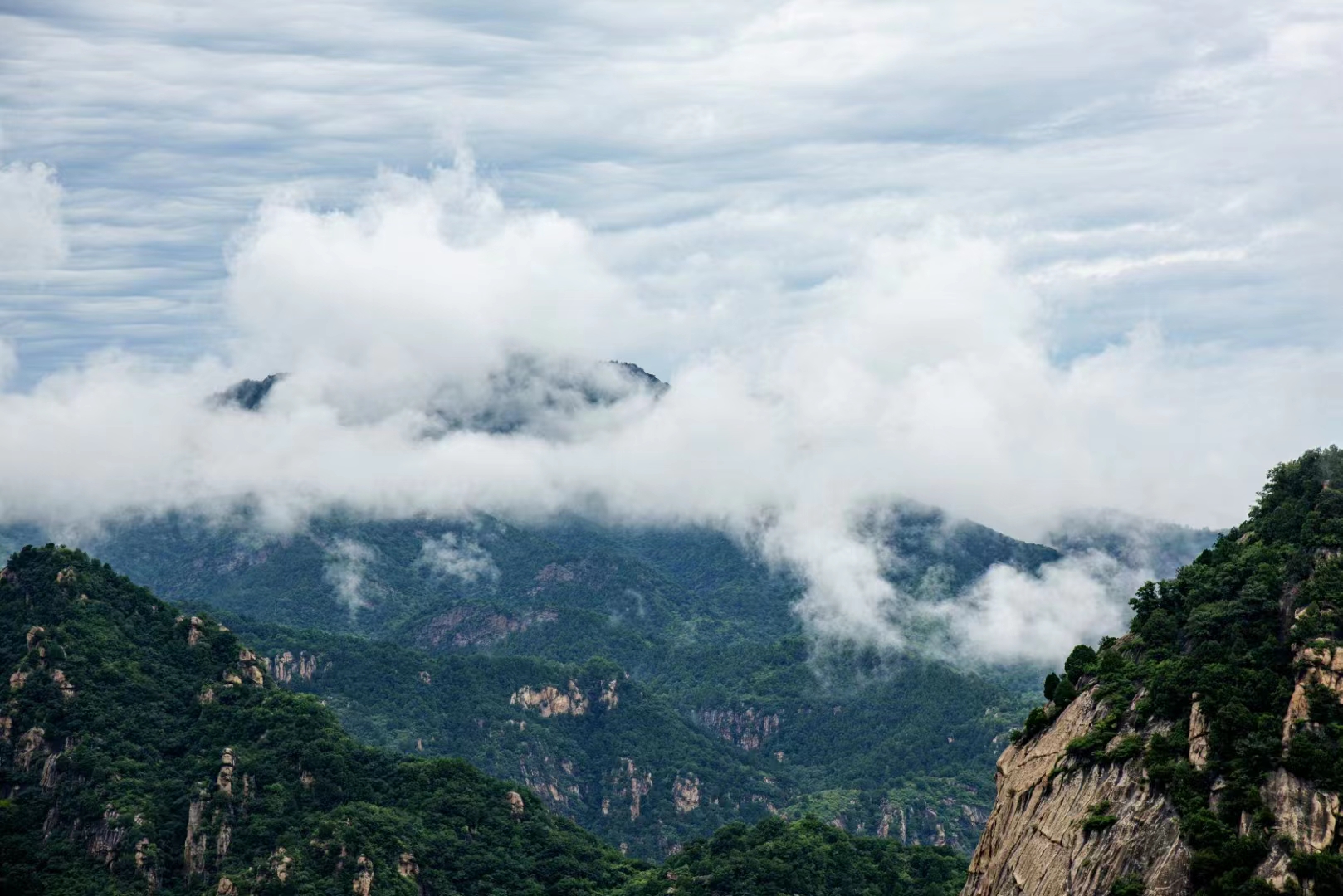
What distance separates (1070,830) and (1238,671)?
62.6 ft

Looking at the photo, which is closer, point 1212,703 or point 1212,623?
point 1212,703

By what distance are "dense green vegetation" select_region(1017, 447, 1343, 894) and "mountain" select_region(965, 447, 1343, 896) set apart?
15cm

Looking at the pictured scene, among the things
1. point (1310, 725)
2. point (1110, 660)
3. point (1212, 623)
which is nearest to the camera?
point (1310, 725)

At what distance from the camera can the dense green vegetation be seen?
328ft

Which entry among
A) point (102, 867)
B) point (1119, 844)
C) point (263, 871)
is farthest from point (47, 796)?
point (1119, 844)

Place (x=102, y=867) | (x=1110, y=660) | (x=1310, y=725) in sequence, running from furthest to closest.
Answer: (x=102, y=867) < (x=1110, y=660) < (x=1310, y=725)

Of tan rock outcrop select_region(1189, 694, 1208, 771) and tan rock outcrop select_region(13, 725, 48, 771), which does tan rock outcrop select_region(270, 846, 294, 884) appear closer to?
tan rock outcrop select_region(13, 725, 48, 771)

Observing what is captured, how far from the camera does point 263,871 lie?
188375 mm

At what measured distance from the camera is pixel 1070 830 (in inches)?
4397

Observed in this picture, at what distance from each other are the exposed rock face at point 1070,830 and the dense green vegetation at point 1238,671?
5.70 ft

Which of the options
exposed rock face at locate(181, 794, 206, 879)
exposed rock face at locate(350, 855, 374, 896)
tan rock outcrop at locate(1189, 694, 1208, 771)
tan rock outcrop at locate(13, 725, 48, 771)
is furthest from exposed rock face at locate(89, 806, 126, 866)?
tan rock outcrop at locate(1189, 694, 1208, 771)

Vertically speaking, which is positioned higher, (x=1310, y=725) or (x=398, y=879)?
(x=1310, y=725)

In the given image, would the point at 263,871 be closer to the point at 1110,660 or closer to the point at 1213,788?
the point at 1110,660

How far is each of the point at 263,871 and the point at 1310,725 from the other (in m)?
138
